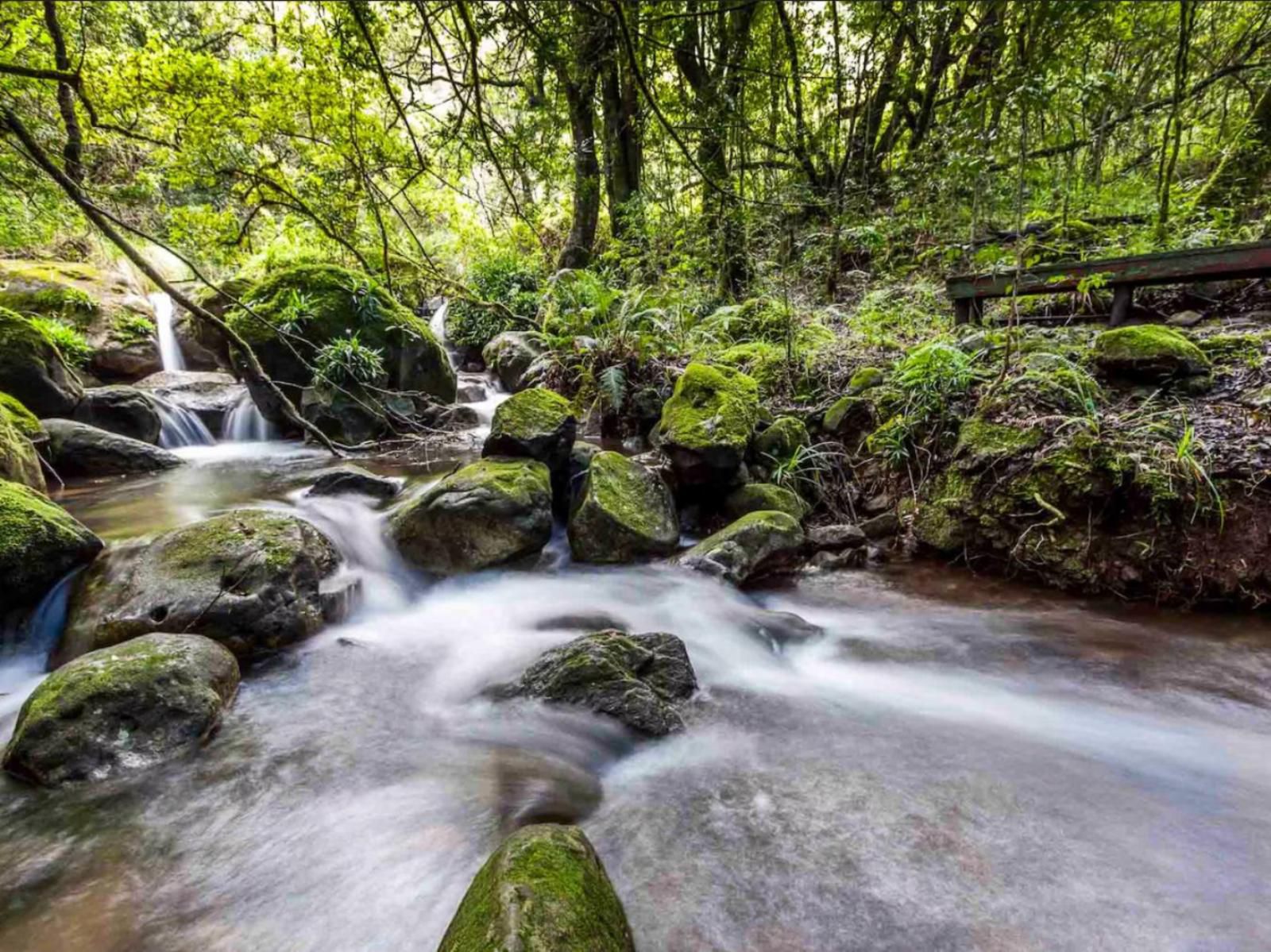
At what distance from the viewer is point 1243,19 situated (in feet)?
25.8

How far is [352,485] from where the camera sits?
5273 mm

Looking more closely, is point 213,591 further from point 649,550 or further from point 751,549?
point 751,549

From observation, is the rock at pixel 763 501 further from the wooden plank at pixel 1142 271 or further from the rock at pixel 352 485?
the rock at pixel 352 485

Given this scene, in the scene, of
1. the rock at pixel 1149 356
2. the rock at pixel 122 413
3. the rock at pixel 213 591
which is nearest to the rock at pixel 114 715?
the rock at pixel 213 591

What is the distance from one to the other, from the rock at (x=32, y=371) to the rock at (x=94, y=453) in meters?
0.31

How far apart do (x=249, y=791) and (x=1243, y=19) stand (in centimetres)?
1353

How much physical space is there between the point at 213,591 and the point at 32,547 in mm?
1104

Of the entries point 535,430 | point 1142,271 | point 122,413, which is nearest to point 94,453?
point 122,413

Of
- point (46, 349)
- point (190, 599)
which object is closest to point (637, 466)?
point (190, 599)

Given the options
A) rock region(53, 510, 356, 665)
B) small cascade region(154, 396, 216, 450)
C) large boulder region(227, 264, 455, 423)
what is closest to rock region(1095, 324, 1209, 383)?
rock region(53, 510, 356, 665)

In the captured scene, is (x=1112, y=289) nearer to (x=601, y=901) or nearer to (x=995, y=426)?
(x=995, y=426)

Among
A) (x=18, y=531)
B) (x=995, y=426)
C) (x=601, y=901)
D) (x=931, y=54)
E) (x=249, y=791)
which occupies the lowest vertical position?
(x=249, y=791)

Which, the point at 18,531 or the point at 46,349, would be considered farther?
the point at 46,349

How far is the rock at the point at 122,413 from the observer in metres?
7.12
